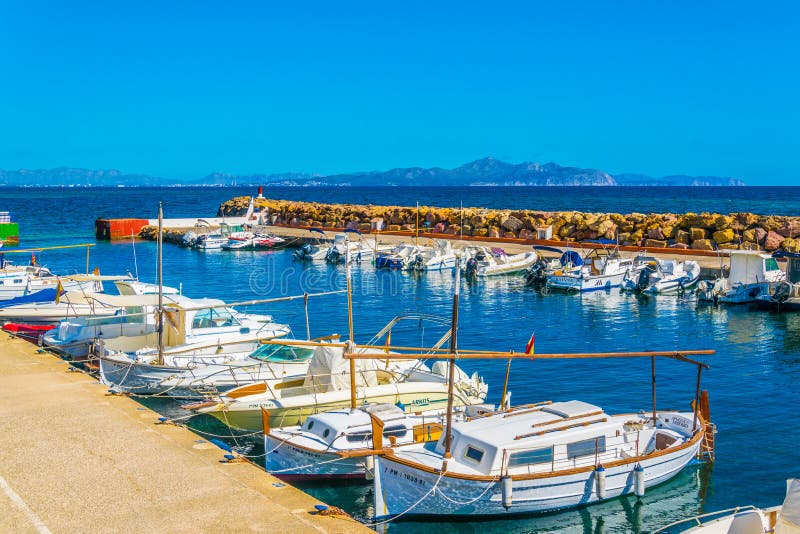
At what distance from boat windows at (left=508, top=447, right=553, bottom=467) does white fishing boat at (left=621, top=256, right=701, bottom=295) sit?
30385 millimetres

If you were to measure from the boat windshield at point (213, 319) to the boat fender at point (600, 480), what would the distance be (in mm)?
13842

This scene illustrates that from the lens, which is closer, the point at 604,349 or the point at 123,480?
the point at 123,480

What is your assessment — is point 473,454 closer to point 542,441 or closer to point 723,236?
point 542,441

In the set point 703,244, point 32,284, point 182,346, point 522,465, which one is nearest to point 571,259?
point 703,244

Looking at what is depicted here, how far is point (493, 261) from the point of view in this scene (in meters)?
51.8

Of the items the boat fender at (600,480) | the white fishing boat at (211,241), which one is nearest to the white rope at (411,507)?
the boat fender at (600,480)

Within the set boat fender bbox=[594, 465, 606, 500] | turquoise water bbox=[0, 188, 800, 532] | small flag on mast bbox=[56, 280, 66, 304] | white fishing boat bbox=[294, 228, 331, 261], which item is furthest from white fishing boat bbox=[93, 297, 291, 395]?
white fishing boat bbox=[294, 228, 331, 261]

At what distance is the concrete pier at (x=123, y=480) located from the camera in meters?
11.8

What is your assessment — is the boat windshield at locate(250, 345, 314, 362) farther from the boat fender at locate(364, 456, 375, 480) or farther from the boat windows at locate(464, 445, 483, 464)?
the boat windows at locate(464, 445, 483, 464)

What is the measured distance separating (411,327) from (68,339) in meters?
13.1

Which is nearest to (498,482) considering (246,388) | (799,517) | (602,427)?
(602,427)

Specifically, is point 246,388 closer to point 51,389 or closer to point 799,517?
point 51,389

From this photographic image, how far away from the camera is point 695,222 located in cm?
5841

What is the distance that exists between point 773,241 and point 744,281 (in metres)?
15.0
